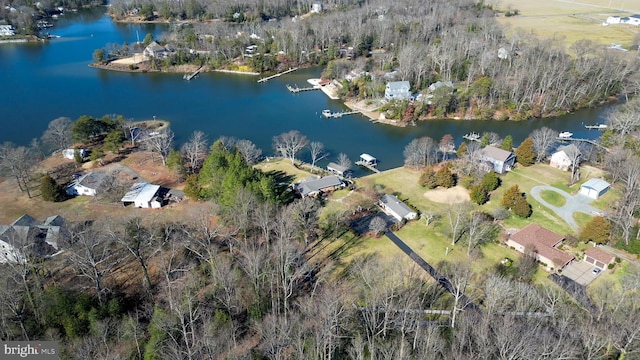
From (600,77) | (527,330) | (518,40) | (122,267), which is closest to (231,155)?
(122,267)

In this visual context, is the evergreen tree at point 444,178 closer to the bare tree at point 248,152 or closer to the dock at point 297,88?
the bare tree at point 248,152

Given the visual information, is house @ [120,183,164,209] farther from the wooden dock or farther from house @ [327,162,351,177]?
the wooden dock

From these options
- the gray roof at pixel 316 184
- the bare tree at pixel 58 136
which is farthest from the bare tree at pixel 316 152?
the bare tree at pixel 58 136

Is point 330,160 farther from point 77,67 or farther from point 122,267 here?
point 77,67

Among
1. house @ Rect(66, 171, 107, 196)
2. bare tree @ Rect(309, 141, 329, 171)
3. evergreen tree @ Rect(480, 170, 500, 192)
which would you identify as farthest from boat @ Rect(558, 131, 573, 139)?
house @ Rect(66, 171, 107, 196)

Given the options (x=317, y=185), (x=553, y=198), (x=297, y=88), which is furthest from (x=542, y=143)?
(x=297, y=88)
